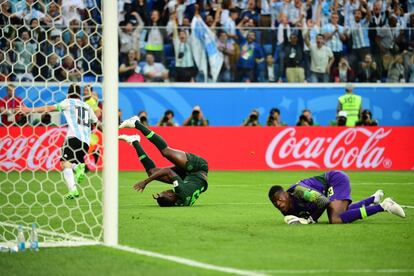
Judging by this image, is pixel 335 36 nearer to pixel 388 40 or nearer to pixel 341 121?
pixel 388 40

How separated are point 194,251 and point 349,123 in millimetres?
18014

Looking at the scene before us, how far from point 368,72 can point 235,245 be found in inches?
751

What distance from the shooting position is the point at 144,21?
26531 millimetres

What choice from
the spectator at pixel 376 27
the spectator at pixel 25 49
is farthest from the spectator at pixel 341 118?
the spectator at pixel 25 49

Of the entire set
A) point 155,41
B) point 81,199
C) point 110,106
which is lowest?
point 81,199

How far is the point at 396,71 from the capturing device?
2780 centimetres

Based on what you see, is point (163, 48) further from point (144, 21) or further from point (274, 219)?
point (274, 219)

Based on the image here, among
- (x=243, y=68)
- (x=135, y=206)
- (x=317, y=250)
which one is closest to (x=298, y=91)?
(x=243, y=68)

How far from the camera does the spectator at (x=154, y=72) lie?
1048 inches

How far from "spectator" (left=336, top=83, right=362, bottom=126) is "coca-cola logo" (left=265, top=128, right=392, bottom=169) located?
139 cm

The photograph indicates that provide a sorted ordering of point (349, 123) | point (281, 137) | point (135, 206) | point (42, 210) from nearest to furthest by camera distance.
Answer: point (42, 210), point (135, 206), point (281, 137), point (349, 123)

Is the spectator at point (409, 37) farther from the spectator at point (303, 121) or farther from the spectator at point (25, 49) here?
the spectator at point (25, 49)

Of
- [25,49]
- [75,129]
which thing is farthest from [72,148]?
[25,49]

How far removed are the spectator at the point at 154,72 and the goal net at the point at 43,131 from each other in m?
2.52
